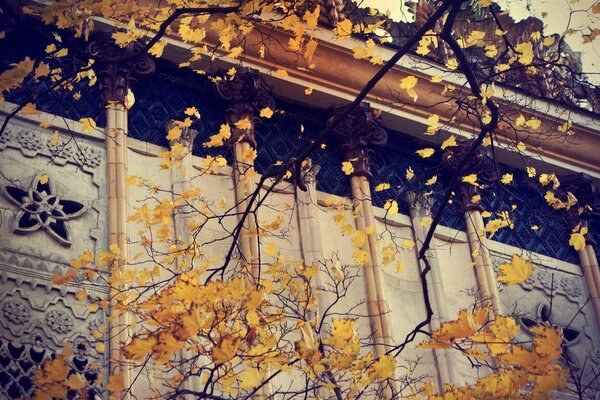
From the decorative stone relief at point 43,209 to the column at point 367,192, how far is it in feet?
12.3

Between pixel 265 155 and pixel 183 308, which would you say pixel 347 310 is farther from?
pixel 183 308

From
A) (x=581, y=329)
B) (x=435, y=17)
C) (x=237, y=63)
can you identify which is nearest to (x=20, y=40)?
(x=237, y=63)

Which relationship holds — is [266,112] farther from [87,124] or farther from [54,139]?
[54,139]

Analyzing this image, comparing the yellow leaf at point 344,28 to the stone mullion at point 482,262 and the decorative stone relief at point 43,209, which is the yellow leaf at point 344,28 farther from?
the decorative stone relief at point 43,209

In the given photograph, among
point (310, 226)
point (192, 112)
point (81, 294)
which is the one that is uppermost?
point (192, 112)

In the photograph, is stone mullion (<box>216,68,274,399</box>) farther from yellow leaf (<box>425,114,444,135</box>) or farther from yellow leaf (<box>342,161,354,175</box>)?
yellow leaf (<box>425,114,444,135</box>)

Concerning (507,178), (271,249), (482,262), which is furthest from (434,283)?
(271,249)

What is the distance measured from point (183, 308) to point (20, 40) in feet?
19.1

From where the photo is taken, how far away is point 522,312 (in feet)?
57.8

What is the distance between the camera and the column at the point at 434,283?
16.0 meters

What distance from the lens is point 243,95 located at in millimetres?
16750

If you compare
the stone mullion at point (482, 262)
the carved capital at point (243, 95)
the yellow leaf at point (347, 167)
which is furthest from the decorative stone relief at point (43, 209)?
the stone mullion at point (482, 262)

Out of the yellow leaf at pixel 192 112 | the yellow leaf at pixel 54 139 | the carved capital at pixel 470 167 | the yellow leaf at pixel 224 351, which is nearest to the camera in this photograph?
the yellow leaf at pixel 224 351

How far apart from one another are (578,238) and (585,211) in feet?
6.42
